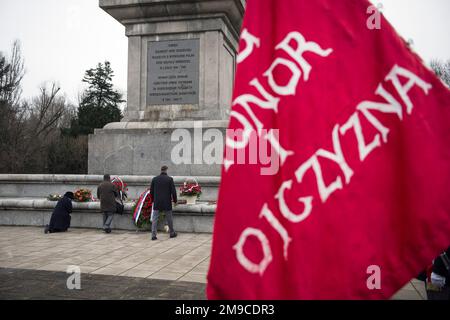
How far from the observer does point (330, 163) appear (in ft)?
5.63

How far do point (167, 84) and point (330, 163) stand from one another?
11.5 metres

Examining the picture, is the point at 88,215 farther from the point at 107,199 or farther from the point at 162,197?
the point at 162,197

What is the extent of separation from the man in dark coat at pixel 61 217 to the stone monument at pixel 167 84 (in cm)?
224

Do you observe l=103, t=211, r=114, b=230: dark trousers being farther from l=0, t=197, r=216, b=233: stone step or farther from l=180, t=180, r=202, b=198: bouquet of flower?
l=180, t=180, r=202, b=198: bouquet of flower

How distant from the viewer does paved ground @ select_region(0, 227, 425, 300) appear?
4.90 m

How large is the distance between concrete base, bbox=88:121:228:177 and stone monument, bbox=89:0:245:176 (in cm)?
3

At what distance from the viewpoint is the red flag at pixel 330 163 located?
1653mm

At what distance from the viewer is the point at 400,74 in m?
1.77

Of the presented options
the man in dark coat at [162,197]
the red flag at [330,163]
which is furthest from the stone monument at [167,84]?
the red flag at [330,163]

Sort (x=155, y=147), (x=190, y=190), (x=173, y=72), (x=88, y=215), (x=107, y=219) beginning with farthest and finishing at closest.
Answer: (x=173, y=72) → (x=155, y=147) → (x=88, y=215) → (x=107, y=219) → (x=190, y=190)

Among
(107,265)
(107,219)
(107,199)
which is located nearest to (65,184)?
(107,219)

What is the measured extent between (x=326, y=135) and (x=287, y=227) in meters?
0.47

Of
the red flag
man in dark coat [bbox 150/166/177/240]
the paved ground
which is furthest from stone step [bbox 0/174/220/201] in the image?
the red flag
